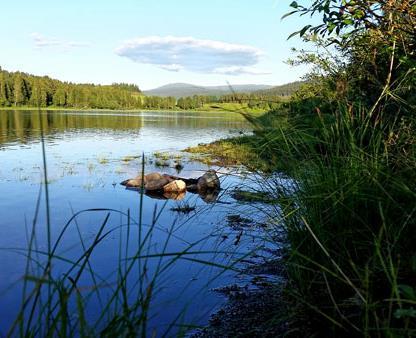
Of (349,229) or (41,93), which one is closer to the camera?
(349,229)

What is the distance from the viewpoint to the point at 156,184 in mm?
17812

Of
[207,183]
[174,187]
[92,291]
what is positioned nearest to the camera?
[92,291]

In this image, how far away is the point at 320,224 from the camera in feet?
11.5

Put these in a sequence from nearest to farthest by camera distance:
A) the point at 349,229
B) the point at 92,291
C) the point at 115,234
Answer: the point at 92,291
the point at 349,229
the point at 115,234

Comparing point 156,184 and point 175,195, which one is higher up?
point 156,184

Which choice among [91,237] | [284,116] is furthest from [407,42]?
[91,237]

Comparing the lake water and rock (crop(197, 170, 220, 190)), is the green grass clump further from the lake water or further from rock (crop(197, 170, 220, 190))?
rock (crop(197, 170, 220, 190))

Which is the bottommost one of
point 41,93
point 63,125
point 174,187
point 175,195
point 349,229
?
point 175,195

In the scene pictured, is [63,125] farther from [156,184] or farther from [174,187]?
[174,187]

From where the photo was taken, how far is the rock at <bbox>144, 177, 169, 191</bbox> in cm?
1770

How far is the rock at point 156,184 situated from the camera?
58.1ft

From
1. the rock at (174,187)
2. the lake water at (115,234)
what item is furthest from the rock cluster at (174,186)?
the lake water at (115,234)

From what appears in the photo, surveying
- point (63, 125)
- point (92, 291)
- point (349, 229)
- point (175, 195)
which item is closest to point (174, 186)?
point (175, 195)

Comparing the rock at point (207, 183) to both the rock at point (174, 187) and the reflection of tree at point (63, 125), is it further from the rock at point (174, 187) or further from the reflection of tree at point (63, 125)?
the reflection of tree at point (63, 125)
